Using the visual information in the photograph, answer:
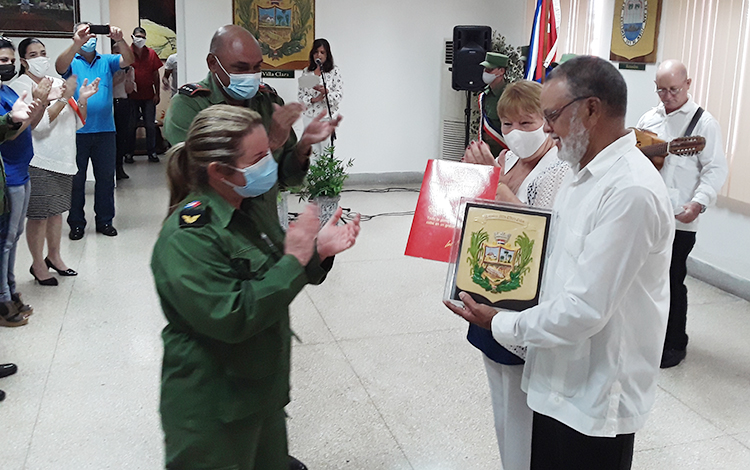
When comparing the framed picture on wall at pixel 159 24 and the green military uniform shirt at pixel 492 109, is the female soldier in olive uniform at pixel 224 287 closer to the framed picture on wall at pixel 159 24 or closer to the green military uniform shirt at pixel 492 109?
the green military uniform shirt at pixel 492 109

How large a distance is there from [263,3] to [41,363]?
547 centimetres

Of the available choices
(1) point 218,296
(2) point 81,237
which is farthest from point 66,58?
(1) point 218,296

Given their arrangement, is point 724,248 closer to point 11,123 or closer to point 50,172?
point 11,123

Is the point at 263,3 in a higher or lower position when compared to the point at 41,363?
higher

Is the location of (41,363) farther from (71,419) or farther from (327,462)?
(327,462)

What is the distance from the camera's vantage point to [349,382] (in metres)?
3.45

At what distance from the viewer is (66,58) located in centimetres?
539

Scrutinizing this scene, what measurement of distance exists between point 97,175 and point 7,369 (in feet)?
9.42

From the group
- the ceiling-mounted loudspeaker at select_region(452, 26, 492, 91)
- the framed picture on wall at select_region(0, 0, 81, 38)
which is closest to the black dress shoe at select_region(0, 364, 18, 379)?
the framed picture on wall at select_region(0, 0, 81, 38)

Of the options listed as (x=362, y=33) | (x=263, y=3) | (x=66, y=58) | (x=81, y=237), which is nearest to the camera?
(x=66, y=58)

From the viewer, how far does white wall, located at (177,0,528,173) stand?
27.6 ft

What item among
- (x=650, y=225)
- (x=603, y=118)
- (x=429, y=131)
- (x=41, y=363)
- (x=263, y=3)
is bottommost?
(x=41, y=363)

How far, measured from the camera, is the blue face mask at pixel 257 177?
1637 mm

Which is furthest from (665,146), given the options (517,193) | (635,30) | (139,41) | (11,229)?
(139,41)
